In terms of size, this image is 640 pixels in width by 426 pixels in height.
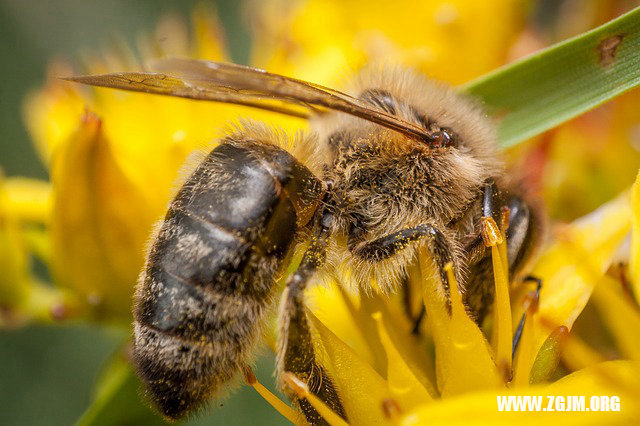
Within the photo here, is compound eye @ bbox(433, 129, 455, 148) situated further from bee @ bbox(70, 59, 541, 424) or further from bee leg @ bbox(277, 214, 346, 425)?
bee leg @ bbox(277, 214, 346, 425)

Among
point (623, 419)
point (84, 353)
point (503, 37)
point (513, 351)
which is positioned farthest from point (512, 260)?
point (84, 353)

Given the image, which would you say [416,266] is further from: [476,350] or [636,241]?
[636,241]

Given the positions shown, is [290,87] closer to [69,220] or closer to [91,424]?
[69,220]

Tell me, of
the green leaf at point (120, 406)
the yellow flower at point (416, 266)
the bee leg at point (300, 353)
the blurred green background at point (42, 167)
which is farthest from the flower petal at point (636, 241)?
the blurred green background at point (42, 167)

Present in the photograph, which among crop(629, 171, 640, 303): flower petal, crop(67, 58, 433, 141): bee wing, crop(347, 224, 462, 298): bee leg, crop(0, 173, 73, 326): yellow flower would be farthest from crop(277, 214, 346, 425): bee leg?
crop(0, 173, 73, 326): yellow flower

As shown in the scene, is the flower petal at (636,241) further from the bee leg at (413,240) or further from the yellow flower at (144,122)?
the yellow flower at (144,122)

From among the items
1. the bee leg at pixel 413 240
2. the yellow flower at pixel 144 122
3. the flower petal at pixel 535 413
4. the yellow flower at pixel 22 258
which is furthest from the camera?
the yellow flower at pixel 22 258

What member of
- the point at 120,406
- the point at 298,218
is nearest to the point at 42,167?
the point at 120,406
